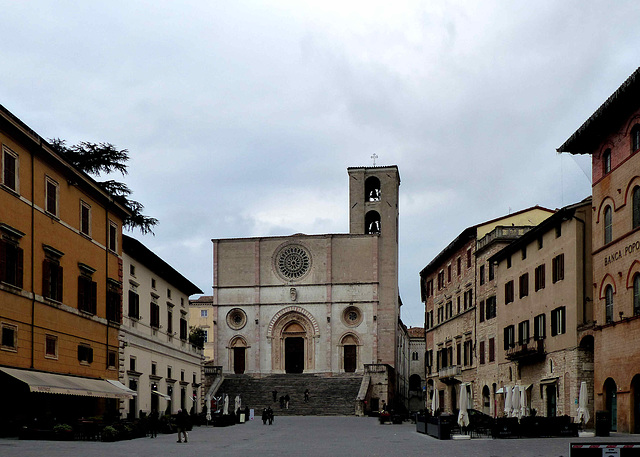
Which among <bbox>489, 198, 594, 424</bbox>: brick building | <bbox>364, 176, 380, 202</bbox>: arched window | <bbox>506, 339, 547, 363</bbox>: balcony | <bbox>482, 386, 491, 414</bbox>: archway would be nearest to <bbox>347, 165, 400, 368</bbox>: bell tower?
<bbox>364, 176, 380, 202</bbox>: arched window

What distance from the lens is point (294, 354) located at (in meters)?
74.2

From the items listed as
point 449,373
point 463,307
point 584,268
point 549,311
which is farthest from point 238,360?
point 584,268

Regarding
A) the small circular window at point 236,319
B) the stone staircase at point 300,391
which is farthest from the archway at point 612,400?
the small circular window at point 236,319

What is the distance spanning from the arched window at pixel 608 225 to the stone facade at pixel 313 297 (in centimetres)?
4089

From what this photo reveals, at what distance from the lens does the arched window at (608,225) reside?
31.9 meters

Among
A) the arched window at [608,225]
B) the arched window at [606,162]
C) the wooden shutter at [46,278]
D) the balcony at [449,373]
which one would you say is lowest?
the balcony at [449,373]

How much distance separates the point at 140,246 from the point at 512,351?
19.0 metres

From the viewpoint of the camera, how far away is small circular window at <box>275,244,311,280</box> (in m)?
75.3

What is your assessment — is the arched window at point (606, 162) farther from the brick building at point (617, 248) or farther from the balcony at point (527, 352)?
the balcony at point (527, 352)

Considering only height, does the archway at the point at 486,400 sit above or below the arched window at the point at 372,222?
below

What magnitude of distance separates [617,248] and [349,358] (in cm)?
4399

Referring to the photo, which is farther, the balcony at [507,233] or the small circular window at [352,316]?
the small circular window at [352,316]

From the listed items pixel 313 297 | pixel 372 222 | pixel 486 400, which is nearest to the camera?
pixel 486 400

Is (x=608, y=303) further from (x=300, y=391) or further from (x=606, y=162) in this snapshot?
(x=300, y=391)
